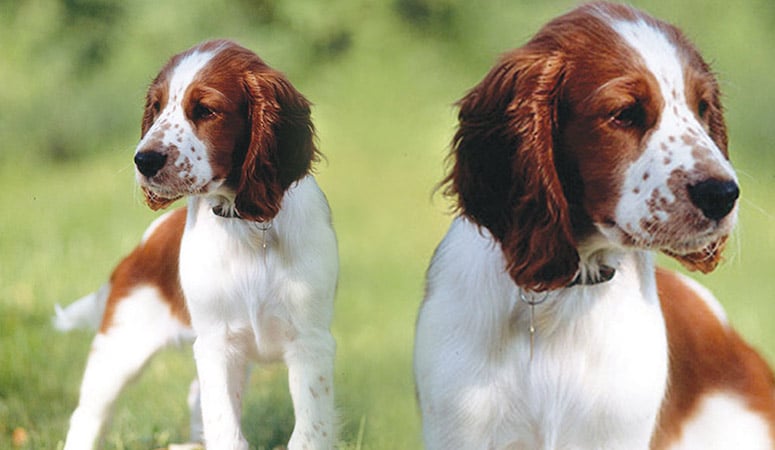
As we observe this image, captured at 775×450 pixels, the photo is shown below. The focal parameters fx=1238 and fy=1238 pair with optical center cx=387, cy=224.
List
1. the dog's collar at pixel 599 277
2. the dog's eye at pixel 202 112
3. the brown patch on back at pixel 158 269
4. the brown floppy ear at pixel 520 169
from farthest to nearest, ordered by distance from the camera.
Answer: the brown patch on back at pixel 158 269, the dog's eye at pixel 202 112, the dog's collar at pixel 599 277, the brown floppy ear at pixel 520 169

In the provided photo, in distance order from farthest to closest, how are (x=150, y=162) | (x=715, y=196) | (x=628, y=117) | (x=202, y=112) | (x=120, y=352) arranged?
(x=120, y=352), (x=202, y=112), (x=150, y=162), (x=628, y=117), (x=715, y=196)

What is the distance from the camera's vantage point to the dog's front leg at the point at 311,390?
365 centimetres

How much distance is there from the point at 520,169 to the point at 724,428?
48.8 inches

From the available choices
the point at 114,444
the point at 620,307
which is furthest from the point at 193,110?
the point at 114,444

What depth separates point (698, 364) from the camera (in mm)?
3639

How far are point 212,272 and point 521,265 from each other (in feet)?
3.46

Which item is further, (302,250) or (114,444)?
(114,444)

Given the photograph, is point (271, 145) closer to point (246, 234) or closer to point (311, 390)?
point (246, 234)

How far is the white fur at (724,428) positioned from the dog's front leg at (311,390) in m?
1.01

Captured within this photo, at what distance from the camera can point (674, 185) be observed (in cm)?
271

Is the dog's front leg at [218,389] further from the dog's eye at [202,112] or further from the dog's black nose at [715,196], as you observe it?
the dog's black nose at [715,196]

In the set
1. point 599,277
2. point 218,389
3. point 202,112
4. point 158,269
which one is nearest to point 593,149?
point 599,277

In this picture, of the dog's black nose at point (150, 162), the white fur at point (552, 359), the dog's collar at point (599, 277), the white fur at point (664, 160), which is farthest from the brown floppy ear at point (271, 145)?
the white fur at point (664, 160)

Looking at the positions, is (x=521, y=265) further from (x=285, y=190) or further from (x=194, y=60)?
(x=194, y=60)
